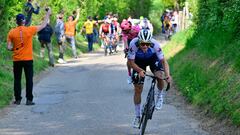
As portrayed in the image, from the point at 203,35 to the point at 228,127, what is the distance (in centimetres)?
836

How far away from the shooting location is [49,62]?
23000 millimetres

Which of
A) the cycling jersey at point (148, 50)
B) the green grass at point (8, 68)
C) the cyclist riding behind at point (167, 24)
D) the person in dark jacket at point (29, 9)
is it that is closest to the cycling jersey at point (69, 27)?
the green grass at point (8, 68)

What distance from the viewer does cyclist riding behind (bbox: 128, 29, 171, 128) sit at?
9.73 metres

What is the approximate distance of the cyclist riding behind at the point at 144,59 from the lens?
9.73 meters

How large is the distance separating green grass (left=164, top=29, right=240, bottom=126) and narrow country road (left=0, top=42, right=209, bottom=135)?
53 centimetres

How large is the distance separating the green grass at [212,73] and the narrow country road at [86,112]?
1.74 ft

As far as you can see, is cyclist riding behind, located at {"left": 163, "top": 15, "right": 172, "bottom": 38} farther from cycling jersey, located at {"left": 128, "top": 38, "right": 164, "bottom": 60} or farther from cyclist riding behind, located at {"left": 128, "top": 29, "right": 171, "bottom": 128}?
cycling jersey, located at {"left": 128, "top": 38, "right": 164, "bottom": 60}

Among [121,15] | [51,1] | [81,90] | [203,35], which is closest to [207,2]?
[203,35]

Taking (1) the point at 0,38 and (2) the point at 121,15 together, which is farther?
(2) the point at 121,15

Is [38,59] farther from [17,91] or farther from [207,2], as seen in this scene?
[17,91]

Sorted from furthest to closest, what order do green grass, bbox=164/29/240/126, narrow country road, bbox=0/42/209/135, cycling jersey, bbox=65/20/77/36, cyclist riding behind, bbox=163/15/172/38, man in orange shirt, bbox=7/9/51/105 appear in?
cyclist riding behind, bbox=163/15/172/38
cycling jersey, bbox=65/20/77/36
man in orange shirt, bbox=7/9/51/105
green grass, bbox=164/29/240/126
narrow country road, bbox=0/42/209/135

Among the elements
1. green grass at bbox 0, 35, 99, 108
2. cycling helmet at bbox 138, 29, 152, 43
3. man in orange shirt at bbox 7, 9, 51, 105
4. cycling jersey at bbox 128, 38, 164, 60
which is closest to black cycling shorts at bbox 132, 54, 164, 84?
cycling jersey at bbox 128, 38, 164, 60

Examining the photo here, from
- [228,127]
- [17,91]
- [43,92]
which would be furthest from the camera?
[43,92]

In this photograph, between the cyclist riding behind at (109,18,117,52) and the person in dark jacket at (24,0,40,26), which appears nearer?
the person in dark jacket at (24,0,40,26)
